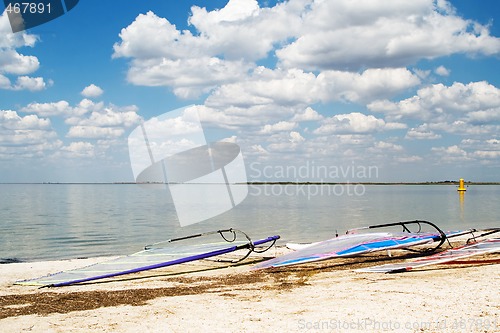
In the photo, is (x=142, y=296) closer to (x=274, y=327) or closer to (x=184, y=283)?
(x=184, y=283)

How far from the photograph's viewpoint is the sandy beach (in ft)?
16.8

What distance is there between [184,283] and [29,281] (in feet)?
9.82

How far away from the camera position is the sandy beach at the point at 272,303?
5.11 meters

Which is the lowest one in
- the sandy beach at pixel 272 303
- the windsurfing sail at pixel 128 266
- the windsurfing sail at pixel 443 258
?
the sandy beach at pixel 272 303

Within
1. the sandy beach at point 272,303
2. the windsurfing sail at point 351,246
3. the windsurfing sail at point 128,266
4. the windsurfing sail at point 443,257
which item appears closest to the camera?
the sandy beach at point 272,303

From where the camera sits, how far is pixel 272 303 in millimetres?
6133

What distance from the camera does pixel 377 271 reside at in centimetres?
806

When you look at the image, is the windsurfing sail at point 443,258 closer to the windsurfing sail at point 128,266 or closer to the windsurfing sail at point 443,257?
the windsurfing sail at point 443,257

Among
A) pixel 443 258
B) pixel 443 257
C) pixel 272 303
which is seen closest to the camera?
pixel 272 303

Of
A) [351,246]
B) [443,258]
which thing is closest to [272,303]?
[351,246]

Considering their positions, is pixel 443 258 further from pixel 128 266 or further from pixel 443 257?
pixel 128 266

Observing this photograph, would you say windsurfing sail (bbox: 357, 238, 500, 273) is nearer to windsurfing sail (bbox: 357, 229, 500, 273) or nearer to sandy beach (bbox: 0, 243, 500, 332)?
windsurfing sail (bbox: 357, 229, 500, 273)

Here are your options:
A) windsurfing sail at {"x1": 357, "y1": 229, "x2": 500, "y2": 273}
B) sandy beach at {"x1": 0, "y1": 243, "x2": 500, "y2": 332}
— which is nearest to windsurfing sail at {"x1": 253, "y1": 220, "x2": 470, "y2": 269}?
sandy beach at {"x1": 0, "y1": 243, "x2": 500, "y2": 332}

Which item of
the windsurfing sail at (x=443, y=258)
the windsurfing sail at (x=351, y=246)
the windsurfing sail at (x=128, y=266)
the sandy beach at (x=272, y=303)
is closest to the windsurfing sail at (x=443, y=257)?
the windsurfing sail at (x=443, y=258)
